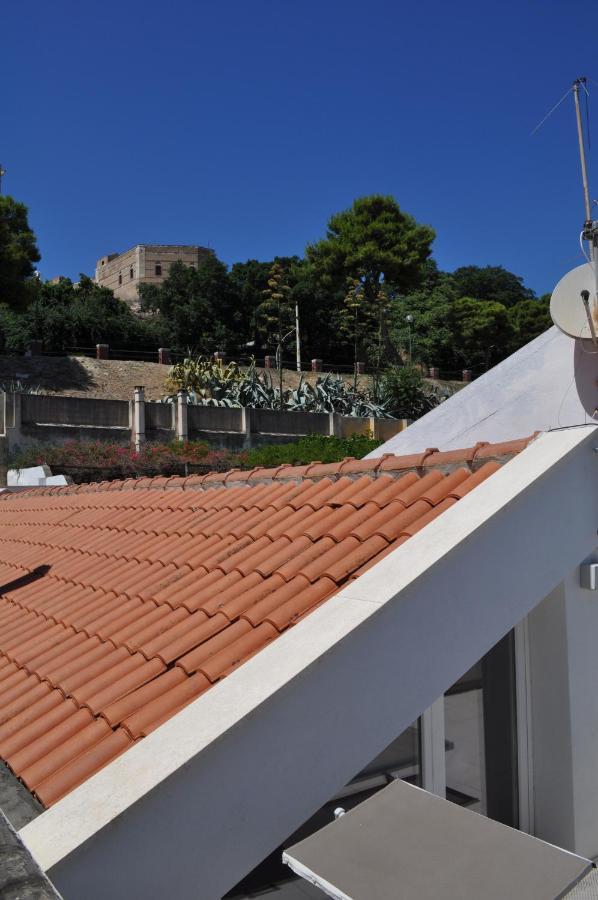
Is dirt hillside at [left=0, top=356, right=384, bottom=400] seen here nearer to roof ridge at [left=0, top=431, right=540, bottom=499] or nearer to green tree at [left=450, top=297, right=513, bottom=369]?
green tree at [left=450, top=297, right=513, bottom=369]

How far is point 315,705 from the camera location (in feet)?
9.35

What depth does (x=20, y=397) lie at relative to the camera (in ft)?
72.0

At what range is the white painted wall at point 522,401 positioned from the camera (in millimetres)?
5793

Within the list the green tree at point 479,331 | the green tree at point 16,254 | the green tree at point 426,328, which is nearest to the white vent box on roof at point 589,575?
the green tree at point 16,254

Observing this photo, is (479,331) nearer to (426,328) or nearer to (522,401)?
(426,328)

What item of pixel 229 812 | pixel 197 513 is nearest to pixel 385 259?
pixel 197 513

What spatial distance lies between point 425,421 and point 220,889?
15.8 feet

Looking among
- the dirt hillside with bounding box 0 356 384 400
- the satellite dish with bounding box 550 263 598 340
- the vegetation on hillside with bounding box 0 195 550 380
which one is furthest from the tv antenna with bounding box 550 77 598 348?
the vegetation on hillside with bounding box 0 195 550 380

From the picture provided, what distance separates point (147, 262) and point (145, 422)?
201ft

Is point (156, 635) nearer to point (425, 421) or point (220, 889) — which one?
point (220, 889)

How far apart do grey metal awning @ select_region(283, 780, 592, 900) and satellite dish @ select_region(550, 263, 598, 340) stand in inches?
150

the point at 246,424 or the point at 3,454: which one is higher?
the point at 246,424

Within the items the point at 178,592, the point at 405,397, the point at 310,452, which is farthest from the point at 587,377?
the point at 405,397

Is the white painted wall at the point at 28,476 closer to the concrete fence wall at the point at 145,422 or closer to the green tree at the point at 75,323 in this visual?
the concrete fence wall at the point at 145,422
